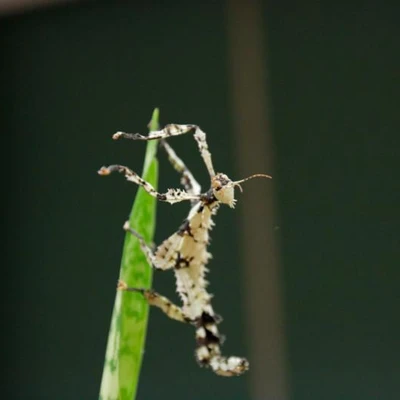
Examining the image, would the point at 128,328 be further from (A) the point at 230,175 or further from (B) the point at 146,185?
(A) the point at 230,175

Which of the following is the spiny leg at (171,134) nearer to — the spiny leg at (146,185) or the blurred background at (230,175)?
the spiny leg at (146,185)

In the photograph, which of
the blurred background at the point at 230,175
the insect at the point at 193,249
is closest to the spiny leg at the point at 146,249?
the insect at the point at 193,249

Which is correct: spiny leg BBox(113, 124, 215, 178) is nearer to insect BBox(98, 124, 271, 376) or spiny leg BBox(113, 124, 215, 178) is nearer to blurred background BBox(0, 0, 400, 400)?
insect BBox(98, 124, 271, 376)

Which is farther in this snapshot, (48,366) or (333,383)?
(48,366)

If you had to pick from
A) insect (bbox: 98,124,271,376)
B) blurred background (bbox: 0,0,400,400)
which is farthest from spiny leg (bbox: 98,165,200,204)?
blurred background (bbox: 0,0,400,400)

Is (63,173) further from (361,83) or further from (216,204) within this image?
(216,204)

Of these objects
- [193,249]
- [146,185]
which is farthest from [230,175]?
[146,185]

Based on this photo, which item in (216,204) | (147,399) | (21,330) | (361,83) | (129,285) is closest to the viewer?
(129,285)

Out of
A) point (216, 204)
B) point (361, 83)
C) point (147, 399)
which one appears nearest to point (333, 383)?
point (147, 399)

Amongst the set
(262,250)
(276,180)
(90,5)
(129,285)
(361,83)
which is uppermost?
(90,5)
